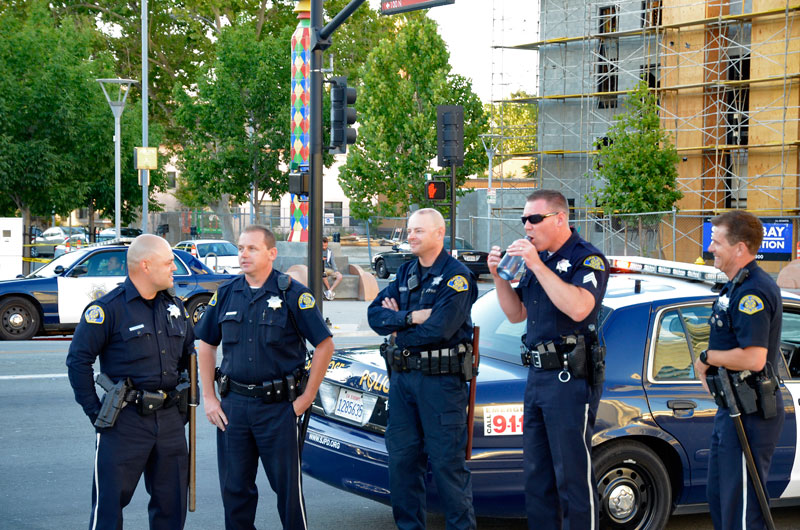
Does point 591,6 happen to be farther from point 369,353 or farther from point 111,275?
point 369,353

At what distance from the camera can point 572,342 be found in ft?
15.6

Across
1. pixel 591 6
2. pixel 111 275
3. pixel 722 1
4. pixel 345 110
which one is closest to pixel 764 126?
pixel 722 1

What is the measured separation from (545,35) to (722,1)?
7111 millimetres

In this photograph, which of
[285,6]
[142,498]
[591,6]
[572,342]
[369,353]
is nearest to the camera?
[572,342]

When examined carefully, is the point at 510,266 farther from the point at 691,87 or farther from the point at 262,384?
the point at 691,87

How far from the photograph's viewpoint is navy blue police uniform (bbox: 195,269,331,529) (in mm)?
4793

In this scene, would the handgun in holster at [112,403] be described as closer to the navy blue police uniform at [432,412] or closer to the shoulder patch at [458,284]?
the navy blue police uniform at [432,412]

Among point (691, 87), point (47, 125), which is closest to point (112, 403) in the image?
point (47, 125)

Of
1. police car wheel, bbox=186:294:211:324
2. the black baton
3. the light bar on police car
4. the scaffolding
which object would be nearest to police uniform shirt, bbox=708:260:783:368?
the black baton

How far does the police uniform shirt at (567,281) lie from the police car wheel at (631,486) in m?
0.82

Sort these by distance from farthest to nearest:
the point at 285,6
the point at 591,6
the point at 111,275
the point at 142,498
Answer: the point at 285,6, the point at 591,6, the point at 111,275, the point at 142,498

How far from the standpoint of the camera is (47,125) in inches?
1101

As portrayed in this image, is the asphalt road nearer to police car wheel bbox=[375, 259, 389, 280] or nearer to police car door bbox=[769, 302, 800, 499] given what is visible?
police car door bbox=[769, 302, 800, 499]

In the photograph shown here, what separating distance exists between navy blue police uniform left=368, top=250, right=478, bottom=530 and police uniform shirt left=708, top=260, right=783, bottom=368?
1320 mm
